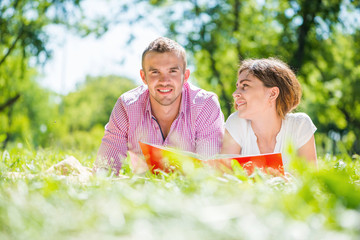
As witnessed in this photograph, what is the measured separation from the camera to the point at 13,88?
17.5 metres

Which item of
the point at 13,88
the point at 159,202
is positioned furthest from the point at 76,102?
the point at 159,202

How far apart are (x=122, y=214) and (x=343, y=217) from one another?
2.50 feet

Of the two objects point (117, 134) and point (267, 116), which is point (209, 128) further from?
point (117, 134)

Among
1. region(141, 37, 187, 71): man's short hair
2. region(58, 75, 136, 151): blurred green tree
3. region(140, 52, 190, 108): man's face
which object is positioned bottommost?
region(58, 75, 136, 151): blurred green tree

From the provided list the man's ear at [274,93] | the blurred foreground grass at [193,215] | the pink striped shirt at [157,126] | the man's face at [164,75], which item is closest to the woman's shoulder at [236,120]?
the pink striped shirt at [157,126]

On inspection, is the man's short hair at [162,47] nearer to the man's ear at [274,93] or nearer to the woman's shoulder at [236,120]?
the woman's shoulder at [236,120]

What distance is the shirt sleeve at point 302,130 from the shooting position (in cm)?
365

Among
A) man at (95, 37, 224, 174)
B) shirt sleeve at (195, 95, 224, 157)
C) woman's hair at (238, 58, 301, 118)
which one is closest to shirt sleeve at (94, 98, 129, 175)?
man at (95, 37, 224, 174)

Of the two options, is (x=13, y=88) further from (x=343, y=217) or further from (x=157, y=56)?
(x=343, y=217)

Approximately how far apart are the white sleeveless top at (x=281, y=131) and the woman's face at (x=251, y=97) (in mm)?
194

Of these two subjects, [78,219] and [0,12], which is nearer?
[78,219]

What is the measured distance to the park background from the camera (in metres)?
1.23

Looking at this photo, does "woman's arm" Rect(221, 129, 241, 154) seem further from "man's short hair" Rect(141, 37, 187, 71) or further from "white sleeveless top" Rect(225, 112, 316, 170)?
"man's short hair" Rect(141, 37, 187, 71)

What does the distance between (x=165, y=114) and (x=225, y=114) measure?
349 inches
